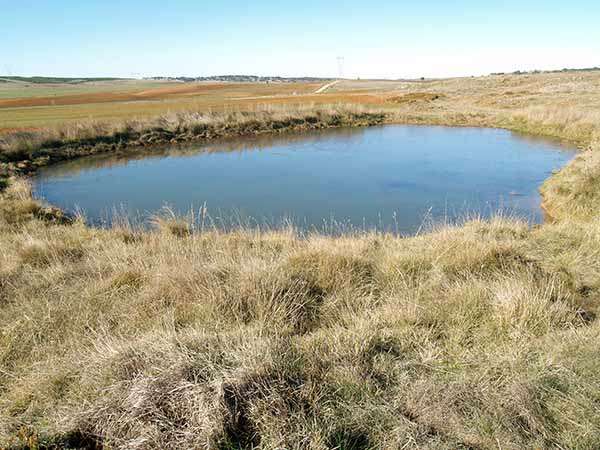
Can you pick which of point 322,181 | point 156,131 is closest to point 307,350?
point 322,181

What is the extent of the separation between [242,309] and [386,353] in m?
1.65

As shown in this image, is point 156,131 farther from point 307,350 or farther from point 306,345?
point 307,350

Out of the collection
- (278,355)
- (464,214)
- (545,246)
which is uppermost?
(278,355)

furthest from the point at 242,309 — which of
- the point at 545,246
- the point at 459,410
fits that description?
the point at 545,246

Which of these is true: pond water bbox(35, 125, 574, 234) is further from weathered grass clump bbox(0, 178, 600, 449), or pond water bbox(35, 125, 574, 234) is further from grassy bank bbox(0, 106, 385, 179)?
weathered grass clump bbox(0, 178, 600, 449)

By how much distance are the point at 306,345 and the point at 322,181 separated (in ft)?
40.7

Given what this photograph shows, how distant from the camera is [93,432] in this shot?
267cm

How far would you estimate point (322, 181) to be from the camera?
15.6 meters

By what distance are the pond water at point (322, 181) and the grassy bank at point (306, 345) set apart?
3.34m

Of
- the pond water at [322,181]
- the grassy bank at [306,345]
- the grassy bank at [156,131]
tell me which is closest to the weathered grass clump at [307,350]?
the grassy bank at [306,345]

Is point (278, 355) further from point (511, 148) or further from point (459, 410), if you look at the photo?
point (511, 148)

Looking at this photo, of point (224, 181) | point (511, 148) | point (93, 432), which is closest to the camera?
point (93, 432)

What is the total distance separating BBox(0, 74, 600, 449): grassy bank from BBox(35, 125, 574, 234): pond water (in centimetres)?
334

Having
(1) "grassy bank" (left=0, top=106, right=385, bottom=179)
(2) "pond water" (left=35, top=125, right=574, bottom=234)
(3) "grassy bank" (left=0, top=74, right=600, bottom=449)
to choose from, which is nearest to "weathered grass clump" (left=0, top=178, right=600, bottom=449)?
(3) "grassy bank" (left=0, top=74, right=600, bottom=449)
